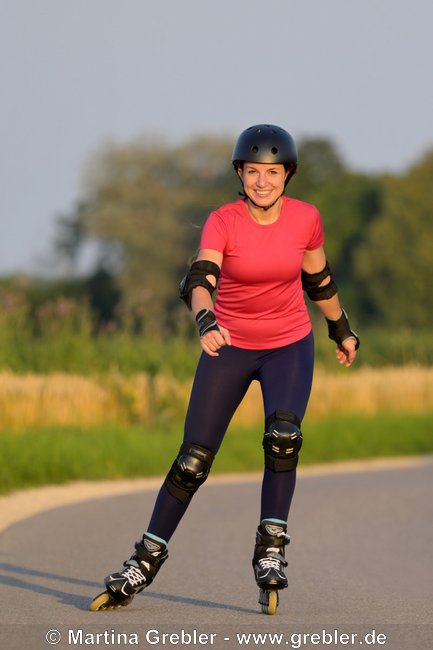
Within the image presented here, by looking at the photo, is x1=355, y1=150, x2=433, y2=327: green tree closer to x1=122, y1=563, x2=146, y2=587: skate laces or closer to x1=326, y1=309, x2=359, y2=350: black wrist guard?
x1=326, y1=309, x2=359, y2=350: black wrist guard

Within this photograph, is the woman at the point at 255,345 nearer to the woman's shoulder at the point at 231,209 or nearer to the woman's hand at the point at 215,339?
the woman's shoulder at the point at 231,209

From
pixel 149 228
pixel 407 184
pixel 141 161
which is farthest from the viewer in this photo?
pixel 141 161

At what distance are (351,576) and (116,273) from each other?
74201mm

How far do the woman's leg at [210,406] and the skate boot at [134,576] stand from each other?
7cm

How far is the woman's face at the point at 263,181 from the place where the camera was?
7.21m

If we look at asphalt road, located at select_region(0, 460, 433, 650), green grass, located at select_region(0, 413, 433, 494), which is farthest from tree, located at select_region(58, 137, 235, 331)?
asphalt road, located at select_region(0, 460, 433, 650)

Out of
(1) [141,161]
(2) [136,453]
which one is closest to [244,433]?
(2) [136,453]

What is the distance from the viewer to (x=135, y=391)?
66.2 ft

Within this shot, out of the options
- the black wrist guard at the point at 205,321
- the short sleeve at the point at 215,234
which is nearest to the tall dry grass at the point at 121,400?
the short sleeve at the point at 215,234

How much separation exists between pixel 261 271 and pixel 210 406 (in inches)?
25.5

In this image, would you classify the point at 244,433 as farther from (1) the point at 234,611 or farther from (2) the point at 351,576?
(1) the point at 234,611

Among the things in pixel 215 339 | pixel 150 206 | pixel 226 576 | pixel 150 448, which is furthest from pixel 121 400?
pixel 150 206

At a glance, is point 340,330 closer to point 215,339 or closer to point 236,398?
point 236,398

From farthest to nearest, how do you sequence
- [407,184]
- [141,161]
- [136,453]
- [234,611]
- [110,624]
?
[141,161], [407,184], [136,453], [234,611], [110,624]
